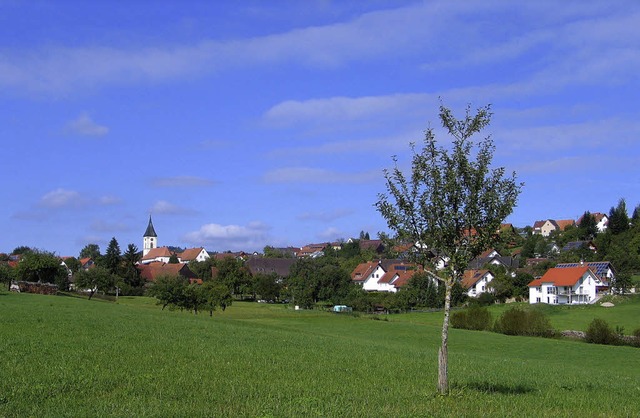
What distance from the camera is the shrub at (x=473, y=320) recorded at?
3046 inches

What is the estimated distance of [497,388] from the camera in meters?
21.0

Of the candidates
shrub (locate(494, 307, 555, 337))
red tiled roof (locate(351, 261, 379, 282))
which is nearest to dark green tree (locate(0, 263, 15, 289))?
red tiled roof (locate(351, 261, 379, 282))

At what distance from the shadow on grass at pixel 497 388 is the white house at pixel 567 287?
363 feet

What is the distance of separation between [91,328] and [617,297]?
344ft

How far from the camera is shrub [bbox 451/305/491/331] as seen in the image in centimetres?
7738

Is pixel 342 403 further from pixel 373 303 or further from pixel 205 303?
pixel 373 303

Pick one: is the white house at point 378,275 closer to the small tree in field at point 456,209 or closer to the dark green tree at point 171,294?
the dark green tree at point 171,294

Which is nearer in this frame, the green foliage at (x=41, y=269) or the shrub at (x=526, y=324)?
the shrub at (x=526, y=324)

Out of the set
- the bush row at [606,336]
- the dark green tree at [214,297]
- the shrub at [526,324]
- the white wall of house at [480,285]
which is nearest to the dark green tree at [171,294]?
the dark green tree at [214,297]

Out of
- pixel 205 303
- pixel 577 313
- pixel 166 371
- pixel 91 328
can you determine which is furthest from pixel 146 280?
pixel 166 371

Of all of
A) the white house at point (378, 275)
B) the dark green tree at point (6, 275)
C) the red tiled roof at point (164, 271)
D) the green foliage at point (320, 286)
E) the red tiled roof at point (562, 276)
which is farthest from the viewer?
the red tiled roof at point (164, 271)

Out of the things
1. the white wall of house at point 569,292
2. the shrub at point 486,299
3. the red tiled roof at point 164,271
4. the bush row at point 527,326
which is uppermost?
the red tiled roof at point 164,271

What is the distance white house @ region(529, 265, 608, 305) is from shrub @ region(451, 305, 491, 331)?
172ft

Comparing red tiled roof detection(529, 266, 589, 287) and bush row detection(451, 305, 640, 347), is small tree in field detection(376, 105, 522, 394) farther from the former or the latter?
red tiled roof detection(529, 266, 589, 287)
